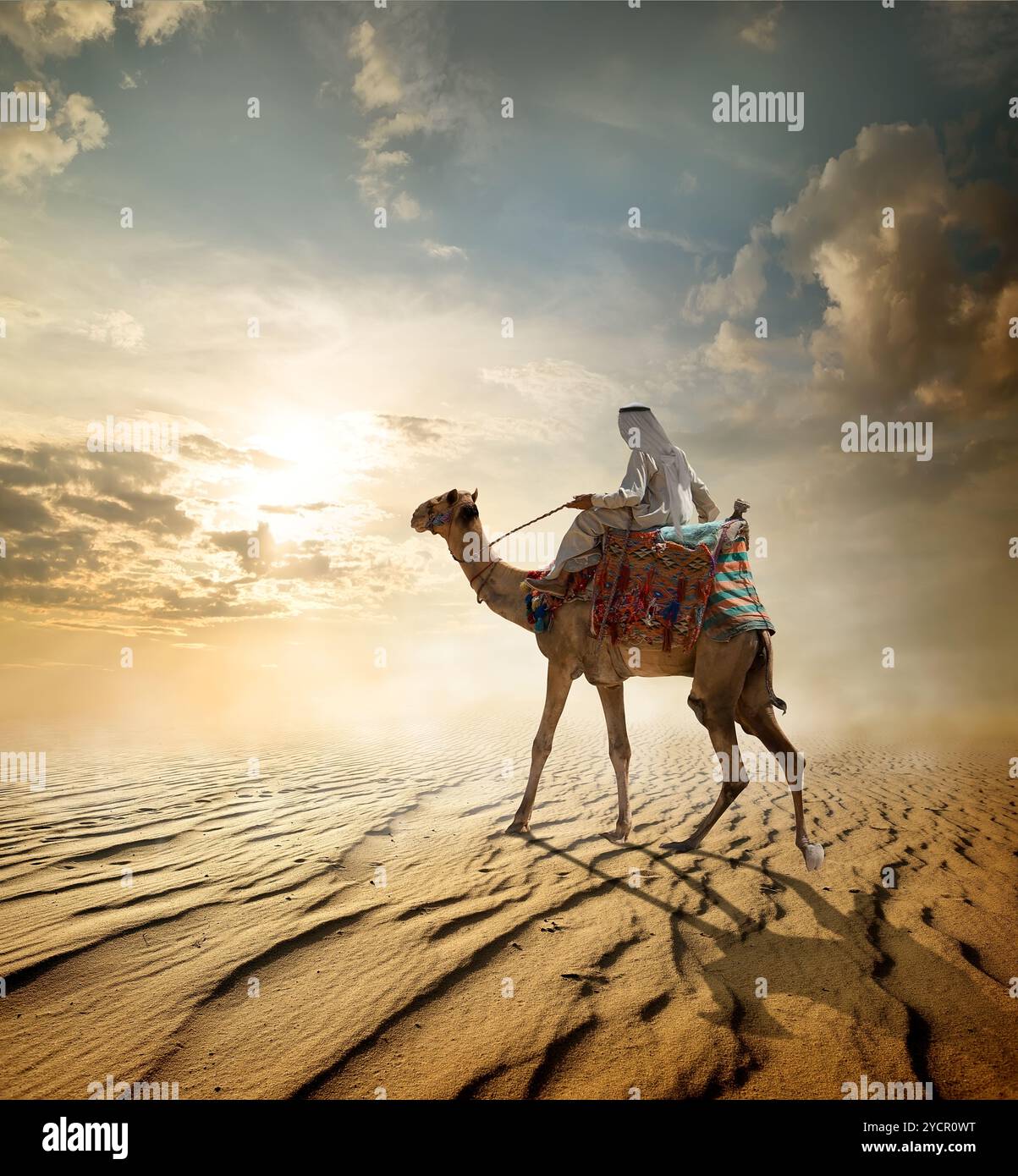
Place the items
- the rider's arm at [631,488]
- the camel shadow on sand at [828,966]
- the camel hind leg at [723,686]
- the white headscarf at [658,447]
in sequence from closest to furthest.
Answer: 1. the camel shadow on sand at [828,966]
2. the camel hind leg at [723,686]
3. the rider's arm at [631,488]
4. the white headscarf at [658,447]

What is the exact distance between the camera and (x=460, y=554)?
7008 mm

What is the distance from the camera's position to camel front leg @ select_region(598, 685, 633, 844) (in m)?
6.15

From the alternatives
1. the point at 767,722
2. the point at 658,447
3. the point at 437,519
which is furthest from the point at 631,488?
the point at 767,722

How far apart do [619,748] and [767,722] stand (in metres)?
1.53

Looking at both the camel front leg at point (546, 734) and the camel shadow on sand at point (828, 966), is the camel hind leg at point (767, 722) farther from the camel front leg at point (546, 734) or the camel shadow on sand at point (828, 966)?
the camel front leg at point (546, 734)

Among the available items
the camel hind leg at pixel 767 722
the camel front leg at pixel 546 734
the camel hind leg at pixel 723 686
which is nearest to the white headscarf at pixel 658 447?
the camel hind leg at pixel 723 686

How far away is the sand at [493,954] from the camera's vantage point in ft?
8.46

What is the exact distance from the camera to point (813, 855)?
5023 millimetres

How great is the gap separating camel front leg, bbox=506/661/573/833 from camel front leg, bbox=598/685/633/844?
15.7 inches

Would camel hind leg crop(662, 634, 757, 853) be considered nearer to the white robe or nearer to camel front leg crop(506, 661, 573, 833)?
the white robe

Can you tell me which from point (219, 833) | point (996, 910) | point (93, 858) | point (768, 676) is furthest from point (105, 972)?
point (996, 910)

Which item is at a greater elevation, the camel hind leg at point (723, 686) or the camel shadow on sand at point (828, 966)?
the camel hind leg at point (723, 686)
